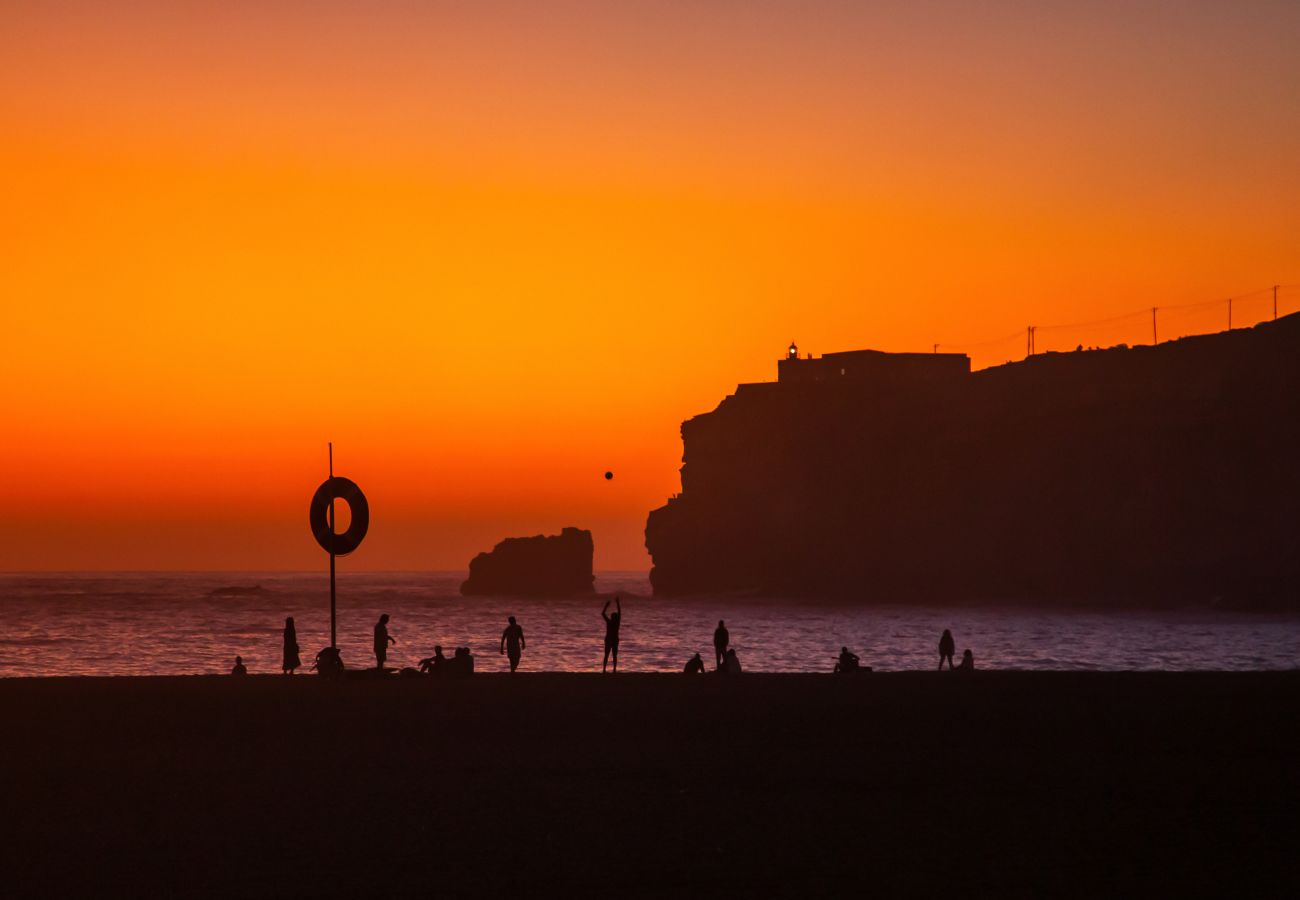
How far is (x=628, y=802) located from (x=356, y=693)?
12.2 m

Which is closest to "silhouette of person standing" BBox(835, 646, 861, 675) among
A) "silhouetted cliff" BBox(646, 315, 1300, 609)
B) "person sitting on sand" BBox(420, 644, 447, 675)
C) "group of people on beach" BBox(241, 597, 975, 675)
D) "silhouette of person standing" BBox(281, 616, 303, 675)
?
"group of people on beach" BBox(241, 597, 975, 675)

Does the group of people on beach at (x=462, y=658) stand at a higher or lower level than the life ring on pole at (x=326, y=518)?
lower

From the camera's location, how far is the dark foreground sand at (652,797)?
9242 mm

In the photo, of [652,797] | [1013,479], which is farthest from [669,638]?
[1013,479]

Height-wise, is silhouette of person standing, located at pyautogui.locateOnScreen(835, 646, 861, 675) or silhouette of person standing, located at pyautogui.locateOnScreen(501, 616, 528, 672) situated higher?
silhouette of person standing, located at pyautogui.locateOnScreen(501, 616, 528, 672)

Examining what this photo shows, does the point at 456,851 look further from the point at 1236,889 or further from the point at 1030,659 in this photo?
the point at 1030,659

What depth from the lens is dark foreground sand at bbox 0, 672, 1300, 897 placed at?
364 inches

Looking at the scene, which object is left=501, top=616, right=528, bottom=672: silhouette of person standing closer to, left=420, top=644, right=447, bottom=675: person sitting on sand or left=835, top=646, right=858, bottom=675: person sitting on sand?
left=420, top=644, right=447, bottom=675: person sitting on sand

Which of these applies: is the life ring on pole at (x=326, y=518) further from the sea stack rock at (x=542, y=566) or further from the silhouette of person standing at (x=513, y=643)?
the sea stack rock at (x=542, y=566)

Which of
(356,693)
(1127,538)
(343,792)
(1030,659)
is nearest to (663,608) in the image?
(1127,538)

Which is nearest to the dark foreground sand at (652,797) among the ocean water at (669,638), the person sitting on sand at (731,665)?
the person sitting on sand at (731,665)

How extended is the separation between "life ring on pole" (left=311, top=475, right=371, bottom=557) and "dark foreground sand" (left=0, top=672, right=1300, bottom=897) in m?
3.77

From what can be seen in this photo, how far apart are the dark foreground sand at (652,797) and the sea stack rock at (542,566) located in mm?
167536

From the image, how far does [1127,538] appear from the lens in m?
140
